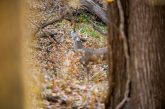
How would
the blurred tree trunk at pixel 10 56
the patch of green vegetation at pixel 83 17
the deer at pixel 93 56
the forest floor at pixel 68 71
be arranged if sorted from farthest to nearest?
the patch of green vegetation at pixel 83 17 < the deer at pixel 93 56 < the forest floor at pixel 68 71 < the blurred tree trunk at pixel 10 56

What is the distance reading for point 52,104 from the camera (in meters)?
6.98

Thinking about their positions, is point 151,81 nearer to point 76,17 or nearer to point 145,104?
point 145,104

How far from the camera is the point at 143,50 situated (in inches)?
191

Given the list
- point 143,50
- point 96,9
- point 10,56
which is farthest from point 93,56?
point 10,56

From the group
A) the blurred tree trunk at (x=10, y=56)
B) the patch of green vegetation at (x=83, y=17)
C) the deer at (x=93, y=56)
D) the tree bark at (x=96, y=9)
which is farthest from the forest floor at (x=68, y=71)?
the blurred tree trunk at (x=10, y=56)

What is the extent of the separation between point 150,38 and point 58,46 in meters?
6.44

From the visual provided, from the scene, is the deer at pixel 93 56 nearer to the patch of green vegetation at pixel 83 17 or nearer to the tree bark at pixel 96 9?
the tree bark at pixel 96 9

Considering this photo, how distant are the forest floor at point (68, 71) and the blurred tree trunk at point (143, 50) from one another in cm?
176

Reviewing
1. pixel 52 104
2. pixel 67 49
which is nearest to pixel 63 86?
pixel 52 104

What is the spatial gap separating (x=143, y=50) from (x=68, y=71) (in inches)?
175

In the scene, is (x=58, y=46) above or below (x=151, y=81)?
above

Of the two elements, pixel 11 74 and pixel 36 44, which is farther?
pixel 36 44

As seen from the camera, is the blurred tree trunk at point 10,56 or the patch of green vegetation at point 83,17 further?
the patch of green vegetation at point 83,17

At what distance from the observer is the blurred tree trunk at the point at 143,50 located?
4766mm
